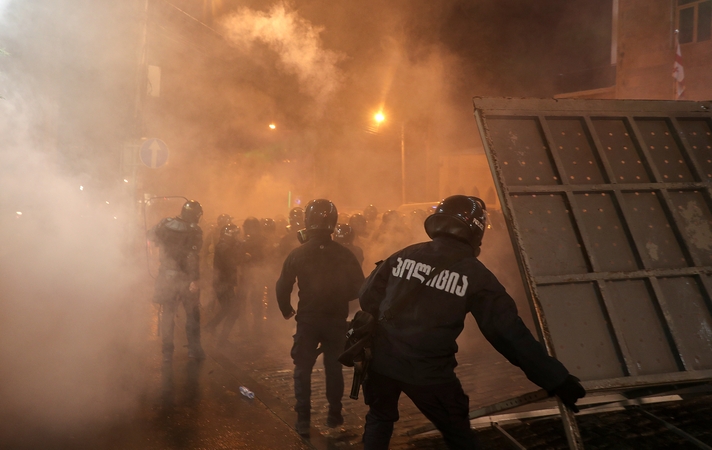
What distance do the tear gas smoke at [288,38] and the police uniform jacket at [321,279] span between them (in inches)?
279

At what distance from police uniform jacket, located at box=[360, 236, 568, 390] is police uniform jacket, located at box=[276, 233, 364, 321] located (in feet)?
4.36

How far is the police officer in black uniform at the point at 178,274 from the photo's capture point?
5.27 m

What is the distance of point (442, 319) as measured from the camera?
7.29 ft

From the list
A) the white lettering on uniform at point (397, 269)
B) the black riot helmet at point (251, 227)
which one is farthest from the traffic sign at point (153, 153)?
the white lettering on uniform at point (397, 269)

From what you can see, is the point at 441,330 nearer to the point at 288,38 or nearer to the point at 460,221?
the point at 460,221

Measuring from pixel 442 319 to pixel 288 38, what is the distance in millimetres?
8885

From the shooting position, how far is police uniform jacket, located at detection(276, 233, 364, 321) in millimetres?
3686

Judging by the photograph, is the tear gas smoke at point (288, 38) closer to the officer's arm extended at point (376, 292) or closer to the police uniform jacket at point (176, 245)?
the police uniform jacket at point (176, 245)

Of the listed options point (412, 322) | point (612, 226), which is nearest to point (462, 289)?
point (412, 322)

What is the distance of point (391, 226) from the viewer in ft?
26.8

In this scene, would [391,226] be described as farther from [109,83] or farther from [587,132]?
[109,83]

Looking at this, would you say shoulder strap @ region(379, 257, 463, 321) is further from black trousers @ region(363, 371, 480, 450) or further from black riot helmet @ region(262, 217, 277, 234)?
black riot helmet @ region(262, 217, 277, 234)

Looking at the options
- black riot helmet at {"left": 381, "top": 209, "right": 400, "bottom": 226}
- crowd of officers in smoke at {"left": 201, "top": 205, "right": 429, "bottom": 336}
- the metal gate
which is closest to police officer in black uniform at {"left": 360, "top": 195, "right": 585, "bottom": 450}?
the metal gate

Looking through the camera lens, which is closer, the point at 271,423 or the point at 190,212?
the point at 271,423
